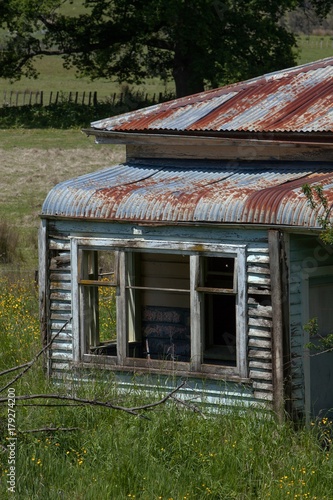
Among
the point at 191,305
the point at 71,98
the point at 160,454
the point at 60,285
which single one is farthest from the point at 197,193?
the point at 71,98

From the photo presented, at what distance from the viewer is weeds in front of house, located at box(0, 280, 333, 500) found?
29.6 feet

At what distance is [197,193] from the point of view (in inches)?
439

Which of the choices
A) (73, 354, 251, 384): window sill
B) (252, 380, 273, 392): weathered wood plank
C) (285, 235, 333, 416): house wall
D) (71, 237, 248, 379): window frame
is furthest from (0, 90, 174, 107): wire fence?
(252, 380, 273, 392): weathered wood plank

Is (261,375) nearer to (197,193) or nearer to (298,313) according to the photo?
(298,313)

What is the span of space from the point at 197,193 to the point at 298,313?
5.21 feet

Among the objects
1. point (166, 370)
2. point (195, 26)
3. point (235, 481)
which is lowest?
point (235, 481)

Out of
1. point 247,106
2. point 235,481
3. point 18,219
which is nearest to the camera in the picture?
point 235,481

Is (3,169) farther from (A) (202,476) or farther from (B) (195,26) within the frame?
(A) (202,476)

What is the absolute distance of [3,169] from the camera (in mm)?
29375

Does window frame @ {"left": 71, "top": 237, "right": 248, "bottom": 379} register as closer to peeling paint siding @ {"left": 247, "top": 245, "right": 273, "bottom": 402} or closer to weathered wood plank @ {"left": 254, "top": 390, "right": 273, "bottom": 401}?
peeling paint siding @ {"left": 247, "top": 245, "right": 273, "bottom": 402}

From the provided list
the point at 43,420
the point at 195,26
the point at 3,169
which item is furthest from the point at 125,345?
the point at 195,26

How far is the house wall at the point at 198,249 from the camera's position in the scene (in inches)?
420

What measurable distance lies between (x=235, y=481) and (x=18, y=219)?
51.3 feet

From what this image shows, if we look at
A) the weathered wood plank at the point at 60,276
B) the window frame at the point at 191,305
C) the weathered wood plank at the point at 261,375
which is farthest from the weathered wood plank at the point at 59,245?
the weathered wood plank at the point at 261,375
